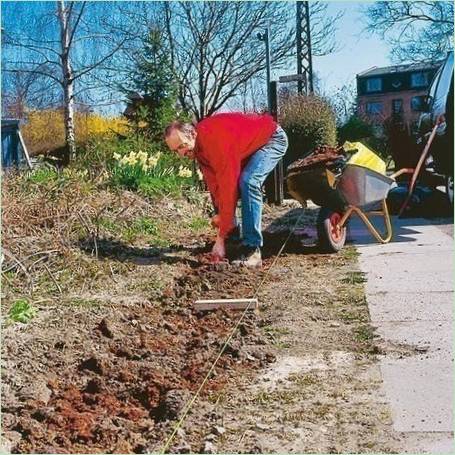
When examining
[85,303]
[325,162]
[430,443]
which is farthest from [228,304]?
[325,162]

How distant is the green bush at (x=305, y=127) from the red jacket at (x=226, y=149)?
10.3 metres

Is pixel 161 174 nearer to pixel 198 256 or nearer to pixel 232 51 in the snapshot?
pixel 198 256

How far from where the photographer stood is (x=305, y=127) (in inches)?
653

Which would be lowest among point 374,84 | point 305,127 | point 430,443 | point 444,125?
point 430,443

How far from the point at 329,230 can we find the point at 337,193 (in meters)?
0.34

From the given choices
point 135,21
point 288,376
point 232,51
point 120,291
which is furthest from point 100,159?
point 232,51

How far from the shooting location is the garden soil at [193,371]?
2.50 metres

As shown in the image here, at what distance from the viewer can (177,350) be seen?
3568 mm

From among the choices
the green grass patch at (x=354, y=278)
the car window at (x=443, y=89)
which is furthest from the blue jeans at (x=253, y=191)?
the car window at (x=443, y=89)

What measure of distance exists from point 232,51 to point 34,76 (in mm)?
5947

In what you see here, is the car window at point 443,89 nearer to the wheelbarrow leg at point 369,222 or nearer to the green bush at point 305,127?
the wheelbarrow leg at point 369,222

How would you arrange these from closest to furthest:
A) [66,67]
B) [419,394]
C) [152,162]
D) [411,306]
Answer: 1. [419,394]
2. [411,306]
3. [152,162]
4. [66,67]

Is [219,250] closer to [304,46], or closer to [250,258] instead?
[250,258]

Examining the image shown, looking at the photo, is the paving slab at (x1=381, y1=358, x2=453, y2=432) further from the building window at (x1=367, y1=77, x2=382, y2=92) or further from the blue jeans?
the building window at (x1=367, y1=77, x2=382, y2=92)
